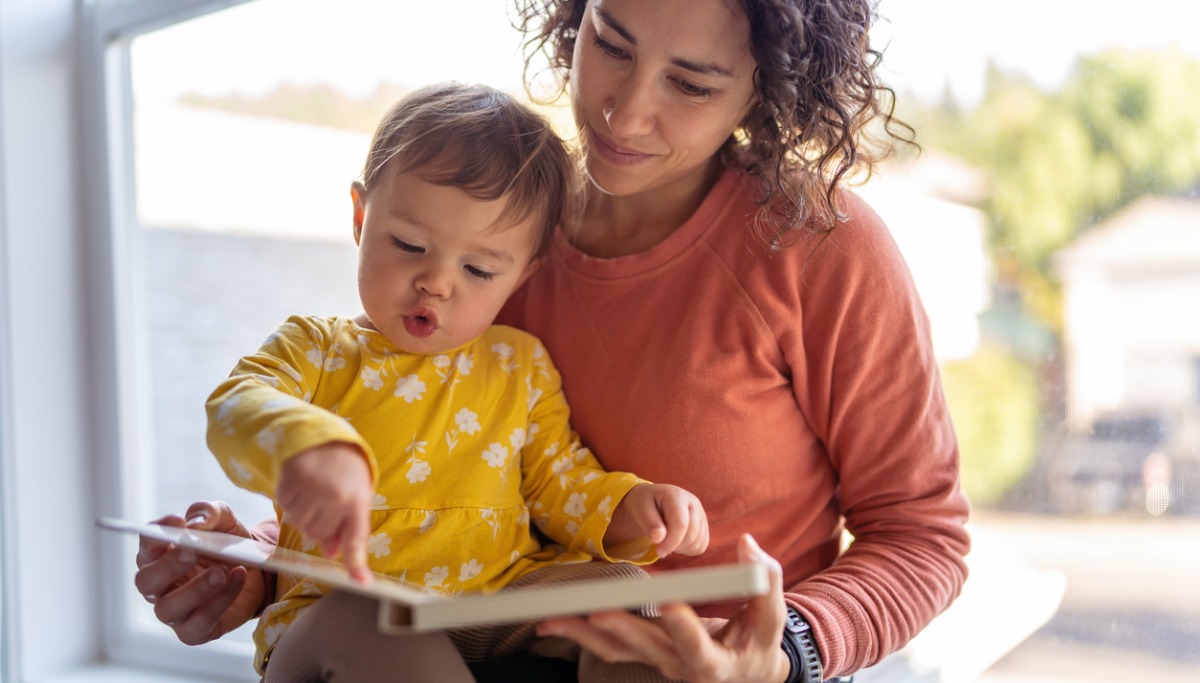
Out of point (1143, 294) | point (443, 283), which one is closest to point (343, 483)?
point (443, 283)

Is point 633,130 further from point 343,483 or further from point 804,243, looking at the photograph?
point 343,483

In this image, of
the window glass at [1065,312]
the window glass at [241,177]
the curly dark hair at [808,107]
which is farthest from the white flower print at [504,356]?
the window glass at [241,177]

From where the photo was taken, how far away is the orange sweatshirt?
1.11 m

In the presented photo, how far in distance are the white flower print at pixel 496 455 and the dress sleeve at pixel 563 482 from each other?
52 millimetres

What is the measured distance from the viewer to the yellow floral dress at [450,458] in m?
1.03

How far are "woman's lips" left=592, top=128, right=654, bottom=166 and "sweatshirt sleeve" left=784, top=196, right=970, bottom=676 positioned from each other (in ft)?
0.71

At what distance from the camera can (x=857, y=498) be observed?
1.15 meters

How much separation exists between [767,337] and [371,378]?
43 centimetres

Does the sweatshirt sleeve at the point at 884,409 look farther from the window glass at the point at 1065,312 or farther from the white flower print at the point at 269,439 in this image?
the white flower print at the point at 269,439

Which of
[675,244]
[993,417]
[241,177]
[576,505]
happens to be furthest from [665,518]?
[241,177]

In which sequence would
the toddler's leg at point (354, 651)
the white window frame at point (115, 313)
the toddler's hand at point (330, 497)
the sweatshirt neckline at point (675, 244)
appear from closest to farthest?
the toddler's hand at point (330, 497) → the toddler's leg at point (354, 651) → the sweatshirt neckline at point (675, 244) → the white window frame at point (115, 313)

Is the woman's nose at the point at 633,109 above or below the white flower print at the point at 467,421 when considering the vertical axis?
above

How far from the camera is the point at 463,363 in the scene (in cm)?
114

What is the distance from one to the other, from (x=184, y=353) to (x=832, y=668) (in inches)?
62.6
